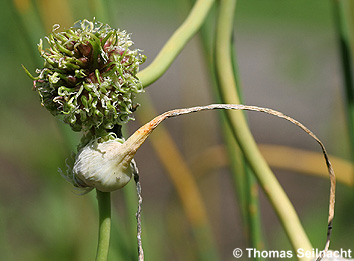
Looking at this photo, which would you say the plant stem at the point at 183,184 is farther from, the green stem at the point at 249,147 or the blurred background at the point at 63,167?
the green stem at the point at 249,147

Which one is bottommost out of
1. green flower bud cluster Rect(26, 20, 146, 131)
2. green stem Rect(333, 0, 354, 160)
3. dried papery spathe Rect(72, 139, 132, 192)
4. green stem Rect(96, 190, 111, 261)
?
green stem Rect(96, 190, 111, 261)

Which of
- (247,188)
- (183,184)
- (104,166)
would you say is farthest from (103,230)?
(183,184)

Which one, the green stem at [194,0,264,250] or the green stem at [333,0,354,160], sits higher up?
the green stem at [333,0,354,160]

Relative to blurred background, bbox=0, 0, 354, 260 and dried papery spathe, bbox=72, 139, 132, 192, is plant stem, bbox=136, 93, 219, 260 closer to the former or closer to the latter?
blurred background, bbox=0, 0, 354, 260

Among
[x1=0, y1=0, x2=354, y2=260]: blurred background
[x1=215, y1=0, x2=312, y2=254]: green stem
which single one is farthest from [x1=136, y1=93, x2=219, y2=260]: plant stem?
[x1=215, y1=0, x2=312, y2=254]: green stem

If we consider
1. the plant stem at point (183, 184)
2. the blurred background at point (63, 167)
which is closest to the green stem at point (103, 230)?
the blurred background at point (63, 167)

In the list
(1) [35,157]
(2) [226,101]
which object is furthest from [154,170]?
(2) [226,101]

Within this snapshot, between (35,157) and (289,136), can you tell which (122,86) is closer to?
(35,157)
